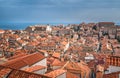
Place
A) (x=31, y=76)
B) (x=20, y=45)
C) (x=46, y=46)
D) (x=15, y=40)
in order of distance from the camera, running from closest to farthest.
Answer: (x=31, y=76), (x=46, y=46), (x=20, y=45), (x=15, y=40)

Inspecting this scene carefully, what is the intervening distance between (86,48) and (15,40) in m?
31.5

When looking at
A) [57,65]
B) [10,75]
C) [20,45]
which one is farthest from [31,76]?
[20,45]

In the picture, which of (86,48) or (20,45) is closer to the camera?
(86,48)

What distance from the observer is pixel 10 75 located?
11.8 metres

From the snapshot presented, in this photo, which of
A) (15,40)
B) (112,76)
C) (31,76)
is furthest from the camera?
(15,40)

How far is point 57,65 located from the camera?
35438 millimetres

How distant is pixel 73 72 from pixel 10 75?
2392 centimetres

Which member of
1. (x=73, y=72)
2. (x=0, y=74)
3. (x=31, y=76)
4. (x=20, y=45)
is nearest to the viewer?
(x=31, y=76)

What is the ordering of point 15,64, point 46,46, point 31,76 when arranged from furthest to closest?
point 46,46 → point 15,64 → point 31,76

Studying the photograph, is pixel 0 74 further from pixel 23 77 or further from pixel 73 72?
pixel 73 72

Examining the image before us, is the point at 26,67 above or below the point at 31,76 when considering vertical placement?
below

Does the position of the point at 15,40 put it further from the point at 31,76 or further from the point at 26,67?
the point at 31,76

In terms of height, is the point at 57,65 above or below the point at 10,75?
below

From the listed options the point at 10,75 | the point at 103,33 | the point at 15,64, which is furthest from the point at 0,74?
the point at 103,33
